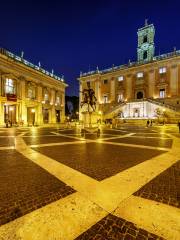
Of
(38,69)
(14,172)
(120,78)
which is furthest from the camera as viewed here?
(120,78)

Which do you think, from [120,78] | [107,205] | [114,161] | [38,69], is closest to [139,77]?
[120,78]

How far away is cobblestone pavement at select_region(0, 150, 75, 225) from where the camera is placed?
2620 millimetres

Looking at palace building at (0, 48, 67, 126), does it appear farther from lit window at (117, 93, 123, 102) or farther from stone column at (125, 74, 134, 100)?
stone column at (125, 74, 134, 100)

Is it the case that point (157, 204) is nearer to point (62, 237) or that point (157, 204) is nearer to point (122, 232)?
point (122, 232)

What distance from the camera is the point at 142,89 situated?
39562 millimetres

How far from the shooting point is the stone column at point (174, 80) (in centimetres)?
3500

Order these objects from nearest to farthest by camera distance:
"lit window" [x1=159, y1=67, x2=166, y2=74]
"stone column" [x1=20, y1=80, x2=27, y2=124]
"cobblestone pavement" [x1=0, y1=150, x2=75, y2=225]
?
1. "cobblestone pavement" [x1=0, y1=150, x2=75, y2=225]
2. "stone column" [x1=20, y1=80, x2=27, y2=124]
3. "lit window" [x1=159, y1=67, x2=166, y2=74]

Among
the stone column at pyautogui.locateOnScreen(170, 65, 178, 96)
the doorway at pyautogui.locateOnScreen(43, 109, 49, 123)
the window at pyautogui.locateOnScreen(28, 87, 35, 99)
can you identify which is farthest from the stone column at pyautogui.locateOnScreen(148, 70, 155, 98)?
the window at pyautogui.locateOnScreen(28, 87, 35, 99)

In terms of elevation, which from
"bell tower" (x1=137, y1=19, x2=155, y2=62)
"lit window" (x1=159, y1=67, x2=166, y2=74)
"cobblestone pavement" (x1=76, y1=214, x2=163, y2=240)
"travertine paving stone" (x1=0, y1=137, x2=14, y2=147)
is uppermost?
"bell tower" (x1=137, y1=19, x2=155, y2=62)

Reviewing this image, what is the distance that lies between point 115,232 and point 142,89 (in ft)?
133

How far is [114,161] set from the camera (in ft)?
17.8

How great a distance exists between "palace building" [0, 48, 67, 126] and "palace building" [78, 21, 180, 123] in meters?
10.8

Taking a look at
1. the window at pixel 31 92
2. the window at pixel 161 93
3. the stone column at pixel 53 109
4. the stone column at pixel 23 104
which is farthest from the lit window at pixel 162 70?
the stone column at pixel 23 104

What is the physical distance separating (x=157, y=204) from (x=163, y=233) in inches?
29.3
